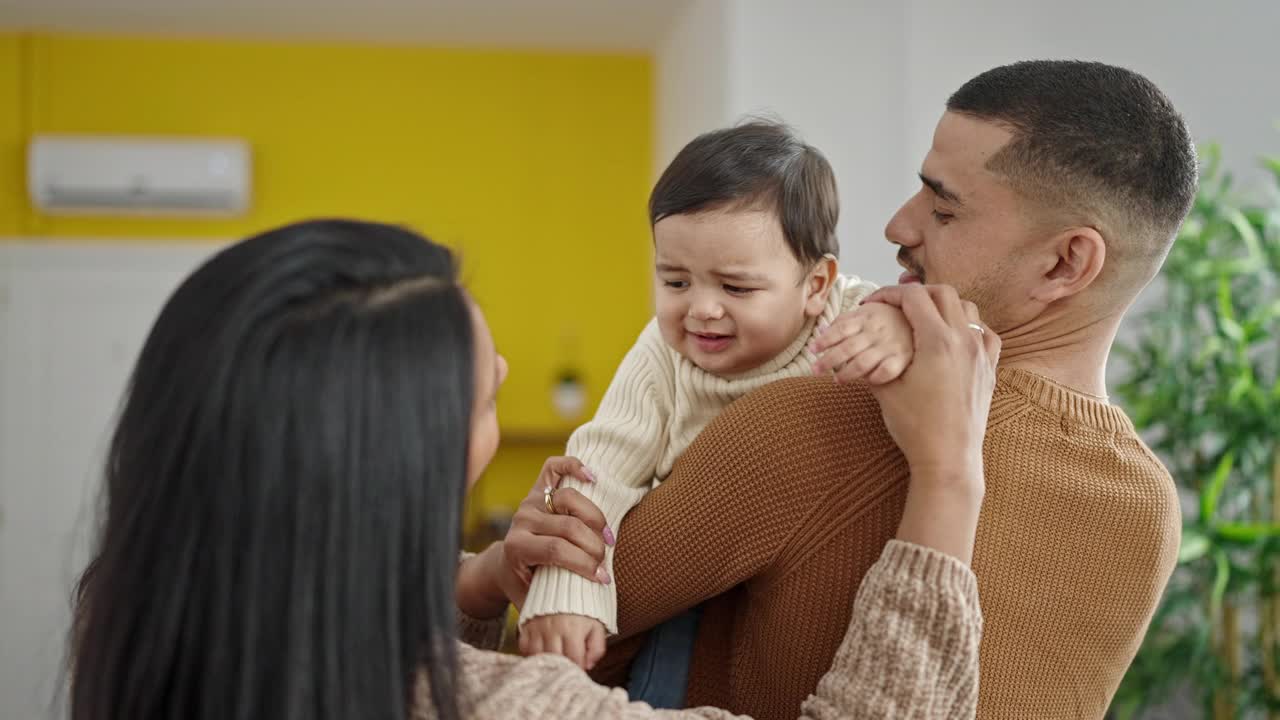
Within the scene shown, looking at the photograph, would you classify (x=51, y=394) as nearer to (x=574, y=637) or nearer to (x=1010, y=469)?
(x=574, y=637)

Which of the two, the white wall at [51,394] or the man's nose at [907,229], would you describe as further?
the white wall at [51,394]

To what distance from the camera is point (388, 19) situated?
17.8 ft

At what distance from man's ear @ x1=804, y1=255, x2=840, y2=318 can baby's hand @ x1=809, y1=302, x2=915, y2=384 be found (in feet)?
1.45

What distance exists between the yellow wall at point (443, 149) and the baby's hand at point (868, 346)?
188 inches

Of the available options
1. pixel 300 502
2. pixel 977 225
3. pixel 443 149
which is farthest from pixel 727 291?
pixel 443 149

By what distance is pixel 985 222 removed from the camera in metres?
1.22

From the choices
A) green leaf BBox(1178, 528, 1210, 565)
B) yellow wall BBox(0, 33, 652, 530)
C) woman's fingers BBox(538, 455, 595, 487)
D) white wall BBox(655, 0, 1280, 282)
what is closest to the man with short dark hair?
woman's fingers BBox(538, 455, 595, 487)

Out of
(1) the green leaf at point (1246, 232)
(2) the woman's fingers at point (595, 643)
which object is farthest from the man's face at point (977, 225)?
(1) the green leaf at point (1246, 232)

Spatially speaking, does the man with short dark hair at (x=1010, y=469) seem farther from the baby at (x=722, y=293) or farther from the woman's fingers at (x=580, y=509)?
the baby at (x=722, y=293)

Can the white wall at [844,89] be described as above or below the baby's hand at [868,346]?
above

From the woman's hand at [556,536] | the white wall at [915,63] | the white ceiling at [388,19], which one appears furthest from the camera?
the white ceiling at [388,19]

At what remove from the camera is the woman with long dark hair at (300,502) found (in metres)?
0.84

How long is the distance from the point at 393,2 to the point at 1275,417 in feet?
12.4

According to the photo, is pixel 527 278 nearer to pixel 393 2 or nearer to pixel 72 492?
pixel 393 2
